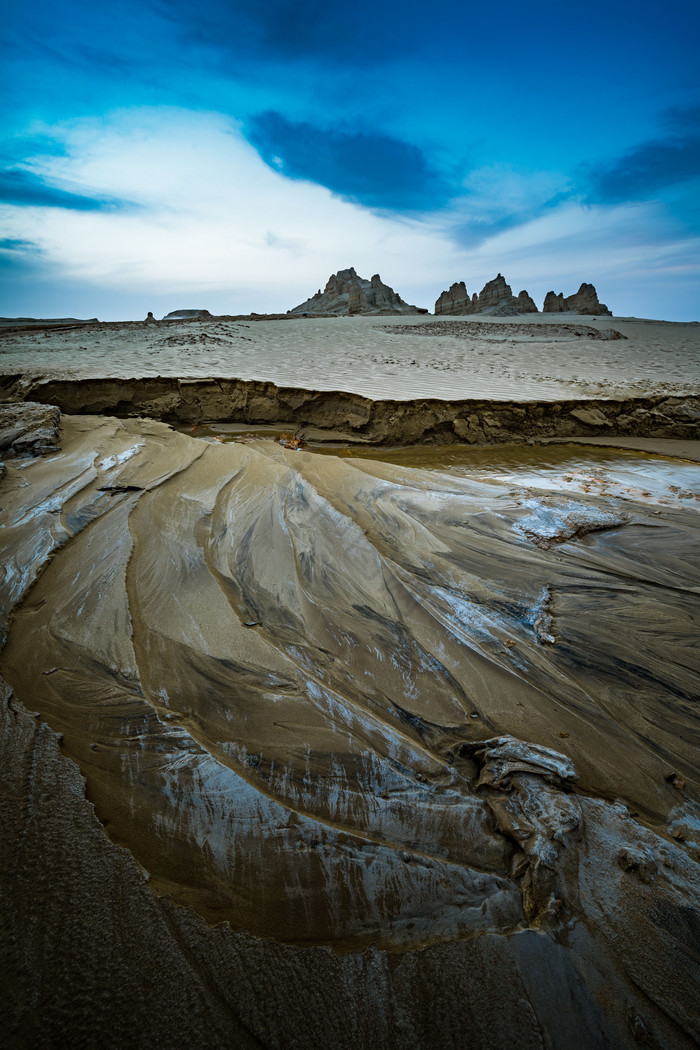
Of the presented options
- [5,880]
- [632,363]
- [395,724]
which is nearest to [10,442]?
[5,880]

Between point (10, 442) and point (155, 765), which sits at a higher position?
point (10, 442)

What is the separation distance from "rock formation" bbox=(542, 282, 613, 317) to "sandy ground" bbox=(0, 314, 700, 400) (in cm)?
2114

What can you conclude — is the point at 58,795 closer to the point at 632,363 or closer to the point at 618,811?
the point at 618,811

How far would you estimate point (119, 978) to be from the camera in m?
0.98

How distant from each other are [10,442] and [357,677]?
3.67m

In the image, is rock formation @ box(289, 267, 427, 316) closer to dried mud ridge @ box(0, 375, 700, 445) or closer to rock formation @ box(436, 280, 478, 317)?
rock formation @ box(436, 280, 478, 317)

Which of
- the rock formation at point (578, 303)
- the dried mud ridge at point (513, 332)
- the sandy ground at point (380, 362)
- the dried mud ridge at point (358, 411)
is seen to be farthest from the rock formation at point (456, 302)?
the dried mud ridge at point (358, 411)

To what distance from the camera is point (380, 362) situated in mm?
9172

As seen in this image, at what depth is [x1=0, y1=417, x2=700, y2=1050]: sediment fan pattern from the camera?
1.02 m

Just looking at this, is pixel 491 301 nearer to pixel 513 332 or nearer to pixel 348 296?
pixel 348 296

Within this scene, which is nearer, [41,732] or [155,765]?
[155,765]

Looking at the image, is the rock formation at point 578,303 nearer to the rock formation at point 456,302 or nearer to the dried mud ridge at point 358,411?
the rock formation at point 456,302

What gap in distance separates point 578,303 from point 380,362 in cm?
3111

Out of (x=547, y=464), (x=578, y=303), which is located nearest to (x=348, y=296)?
(x=578, y=303)
